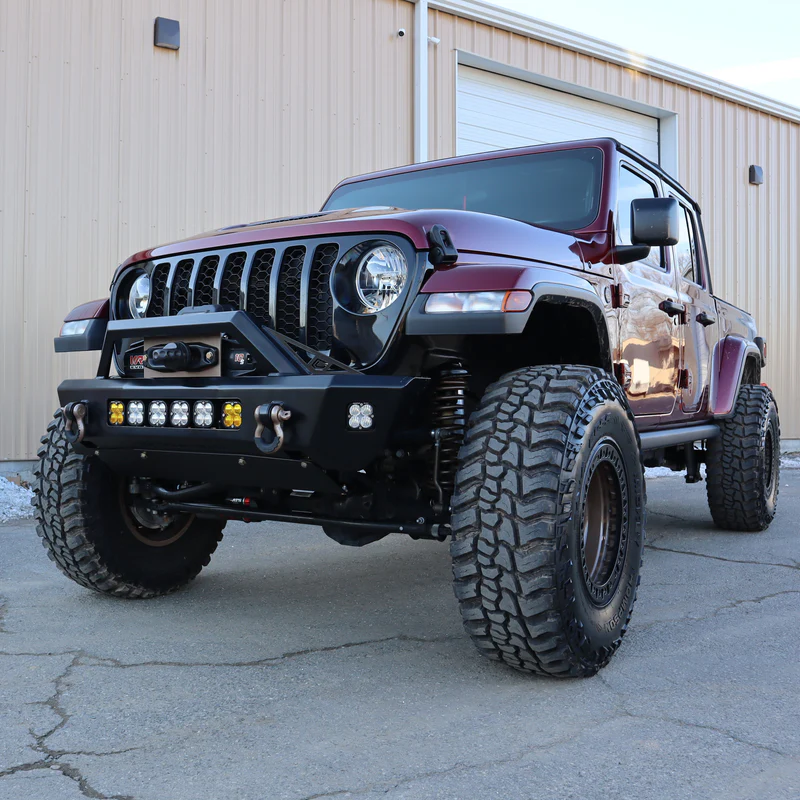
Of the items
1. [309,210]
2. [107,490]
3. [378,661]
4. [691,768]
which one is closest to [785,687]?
[691,768]

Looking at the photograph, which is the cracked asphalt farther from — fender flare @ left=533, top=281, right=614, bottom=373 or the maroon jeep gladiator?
fender flare @ left=533, top=281, right=614, bottom=373

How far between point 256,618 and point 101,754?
136 centimetres

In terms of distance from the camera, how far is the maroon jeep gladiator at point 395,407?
2707 mm

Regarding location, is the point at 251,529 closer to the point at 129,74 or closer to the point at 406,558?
the point at 406,558

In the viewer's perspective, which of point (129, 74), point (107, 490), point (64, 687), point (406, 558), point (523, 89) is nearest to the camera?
point (64, 687)

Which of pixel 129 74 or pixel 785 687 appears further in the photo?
pixel 129 74

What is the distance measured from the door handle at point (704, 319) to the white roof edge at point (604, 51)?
6.12m

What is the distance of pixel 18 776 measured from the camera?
215 cm

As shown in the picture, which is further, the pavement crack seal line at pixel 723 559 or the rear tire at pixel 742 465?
the rear tire at pixel 742 465

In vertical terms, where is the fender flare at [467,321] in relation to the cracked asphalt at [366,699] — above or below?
above

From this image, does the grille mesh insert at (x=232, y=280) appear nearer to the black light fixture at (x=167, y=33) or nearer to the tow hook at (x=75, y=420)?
the tow hook at (x=75, y=420)

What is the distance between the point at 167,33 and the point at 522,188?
5.32 m

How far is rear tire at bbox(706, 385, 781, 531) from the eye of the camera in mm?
5547

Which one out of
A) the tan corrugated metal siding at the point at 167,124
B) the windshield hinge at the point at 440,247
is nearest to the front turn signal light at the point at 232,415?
the windshield hinge at the point at 440,247
